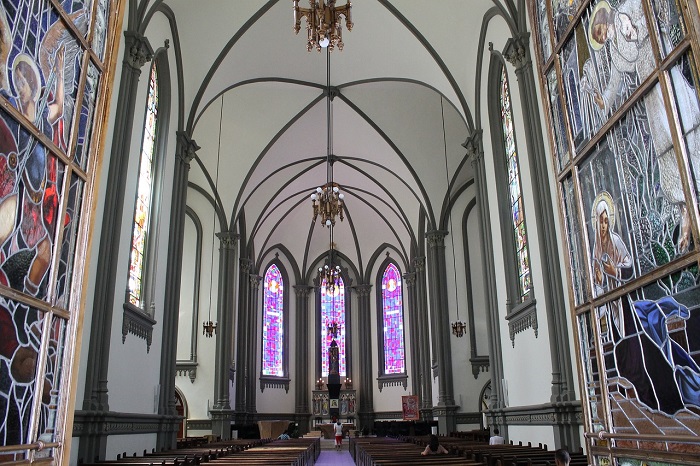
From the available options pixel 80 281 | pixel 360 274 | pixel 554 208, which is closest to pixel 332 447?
pixel 360 274

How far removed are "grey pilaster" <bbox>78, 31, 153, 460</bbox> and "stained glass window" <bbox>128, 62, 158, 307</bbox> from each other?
1319mm

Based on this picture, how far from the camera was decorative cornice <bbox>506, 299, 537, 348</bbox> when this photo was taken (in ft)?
33.9

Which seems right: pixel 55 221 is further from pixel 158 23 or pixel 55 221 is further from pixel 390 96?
pixel 390 96

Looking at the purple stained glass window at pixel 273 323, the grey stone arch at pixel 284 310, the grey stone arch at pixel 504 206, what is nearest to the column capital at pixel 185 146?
the grey stone arch at pixel 504 206

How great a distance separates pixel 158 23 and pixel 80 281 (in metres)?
8.00

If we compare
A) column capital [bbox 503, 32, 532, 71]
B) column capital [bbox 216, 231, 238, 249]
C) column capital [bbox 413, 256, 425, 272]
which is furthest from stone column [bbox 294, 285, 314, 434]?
column capital [bbox 503, 32, 532, 71]

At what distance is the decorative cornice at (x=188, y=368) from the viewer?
19422mm

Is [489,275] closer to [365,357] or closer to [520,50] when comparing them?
[520,50]

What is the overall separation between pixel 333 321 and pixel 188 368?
413 inches

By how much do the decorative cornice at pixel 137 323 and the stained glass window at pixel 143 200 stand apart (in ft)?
1.12

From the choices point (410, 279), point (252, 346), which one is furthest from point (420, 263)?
point (252, 346)

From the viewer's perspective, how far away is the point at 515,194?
474 inches

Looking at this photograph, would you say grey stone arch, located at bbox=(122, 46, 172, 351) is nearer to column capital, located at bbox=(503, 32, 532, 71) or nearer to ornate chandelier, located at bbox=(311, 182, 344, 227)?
ornate chandelier, located at bbox=(311, 182, 344, 227)

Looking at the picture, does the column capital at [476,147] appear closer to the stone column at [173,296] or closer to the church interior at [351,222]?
the church interior at [351,222]
